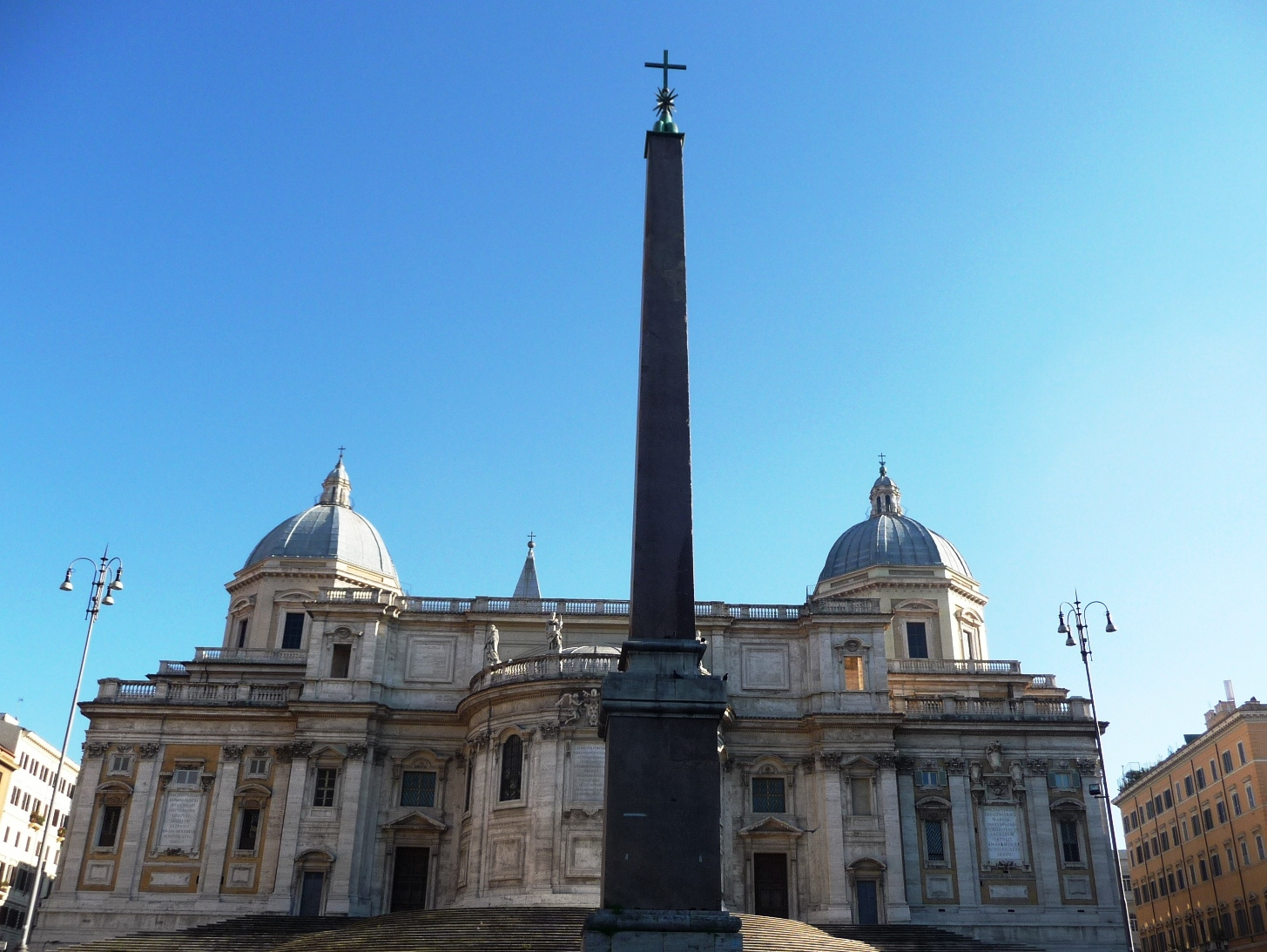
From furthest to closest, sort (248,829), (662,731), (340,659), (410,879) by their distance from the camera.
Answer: (340,659) < (248,829) < (410,879) < (662,731)

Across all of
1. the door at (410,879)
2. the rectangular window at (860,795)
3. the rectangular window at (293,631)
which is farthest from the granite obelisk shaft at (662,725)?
the rectangular window at (293,631)

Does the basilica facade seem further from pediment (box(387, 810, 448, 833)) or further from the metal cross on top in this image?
the metal cross on top

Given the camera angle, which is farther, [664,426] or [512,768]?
[512,768]

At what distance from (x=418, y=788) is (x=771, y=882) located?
13556mm

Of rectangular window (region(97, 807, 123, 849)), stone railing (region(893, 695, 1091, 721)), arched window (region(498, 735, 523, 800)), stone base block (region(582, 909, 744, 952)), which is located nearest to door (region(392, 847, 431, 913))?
arched window (region(498, 735, 523, 800))

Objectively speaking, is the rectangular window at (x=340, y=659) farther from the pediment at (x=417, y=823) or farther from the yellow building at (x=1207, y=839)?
the yellow building at (x=1207, y=839)

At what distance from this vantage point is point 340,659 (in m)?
44.7

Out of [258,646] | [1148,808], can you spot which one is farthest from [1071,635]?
[1148,808]

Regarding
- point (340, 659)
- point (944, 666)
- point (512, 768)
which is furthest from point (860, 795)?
point (340, 659)

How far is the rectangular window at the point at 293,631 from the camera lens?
51.4m

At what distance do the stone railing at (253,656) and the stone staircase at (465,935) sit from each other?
1314 centimetres

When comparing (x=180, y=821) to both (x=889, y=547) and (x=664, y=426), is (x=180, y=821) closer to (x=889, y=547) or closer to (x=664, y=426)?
(x=889, y=547)

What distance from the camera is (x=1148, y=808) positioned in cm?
6412

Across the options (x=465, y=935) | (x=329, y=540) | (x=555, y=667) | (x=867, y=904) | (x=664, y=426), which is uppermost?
(x=329, y=540)
